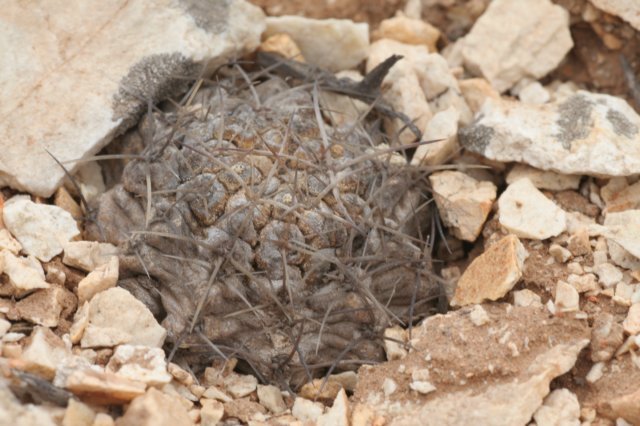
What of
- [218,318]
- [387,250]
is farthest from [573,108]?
[218,318]

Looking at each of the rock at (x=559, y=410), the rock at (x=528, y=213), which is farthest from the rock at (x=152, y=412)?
the rock at (x=528, y=213)

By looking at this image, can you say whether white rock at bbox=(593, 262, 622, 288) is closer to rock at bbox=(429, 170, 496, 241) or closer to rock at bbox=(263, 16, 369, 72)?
rock at bbox=(429, 170, 496, 241)

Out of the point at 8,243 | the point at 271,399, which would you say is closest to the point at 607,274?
the point at 271,399

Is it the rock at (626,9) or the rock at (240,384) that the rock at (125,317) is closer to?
the rock at (240,384)

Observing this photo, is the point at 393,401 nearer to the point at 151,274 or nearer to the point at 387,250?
the point at 387,250

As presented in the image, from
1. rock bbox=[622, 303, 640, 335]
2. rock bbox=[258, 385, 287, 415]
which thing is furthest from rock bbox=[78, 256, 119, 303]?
rock bbox=[622, 303, 640, 335]

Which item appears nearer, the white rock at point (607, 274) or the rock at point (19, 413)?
the rock at point (19, 413)

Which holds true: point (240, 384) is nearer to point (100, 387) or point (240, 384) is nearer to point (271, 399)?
point (271, 399)
